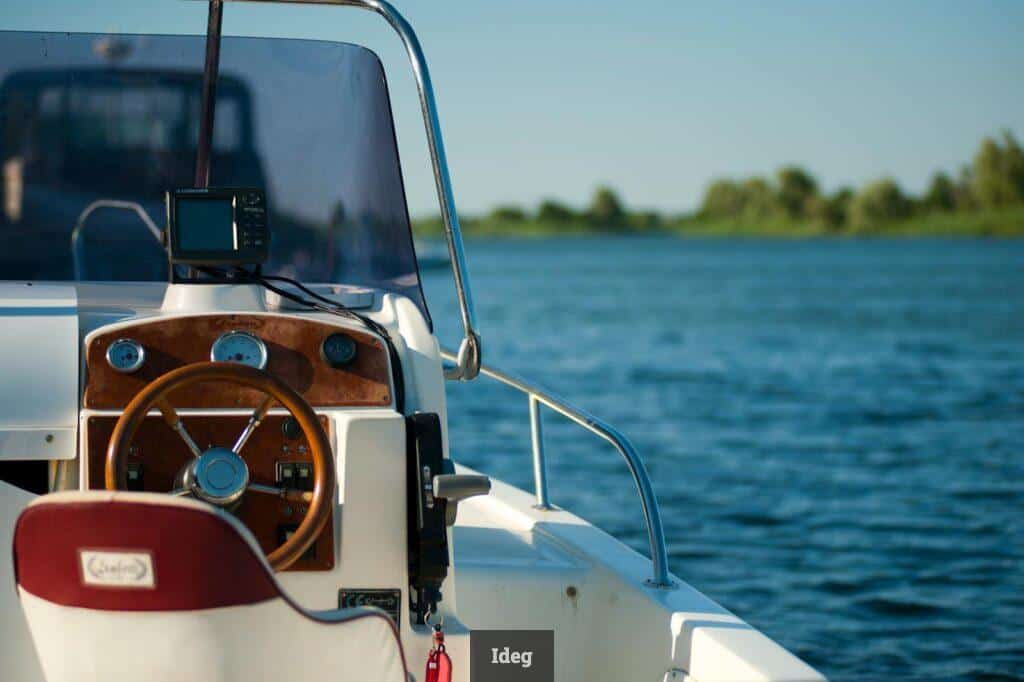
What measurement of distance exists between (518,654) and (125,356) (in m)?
1.35

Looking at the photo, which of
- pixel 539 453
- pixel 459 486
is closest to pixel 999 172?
pixel 539 453

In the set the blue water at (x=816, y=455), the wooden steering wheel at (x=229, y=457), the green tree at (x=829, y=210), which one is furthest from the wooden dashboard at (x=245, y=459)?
the green tree at (x=829, y=210)

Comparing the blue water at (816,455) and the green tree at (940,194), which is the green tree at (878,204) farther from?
the blue water at (816,455)

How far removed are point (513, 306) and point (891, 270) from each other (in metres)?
27.0

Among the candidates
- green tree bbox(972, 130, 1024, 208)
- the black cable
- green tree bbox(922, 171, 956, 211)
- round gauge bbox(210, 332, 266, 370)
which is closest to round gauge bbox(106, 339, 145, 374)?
round gauge bbox(210, 332, 266, 370)

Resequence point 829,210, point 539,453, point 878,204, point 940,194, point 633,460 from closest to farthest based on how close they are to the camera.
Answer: point 633,460 → point 539,453 → point 940,194 → point 878,204 → point 829,210

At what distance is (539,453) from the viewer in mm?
4434

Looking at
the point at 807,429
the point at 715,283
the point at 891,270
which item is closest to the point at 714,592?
the point at 807,429

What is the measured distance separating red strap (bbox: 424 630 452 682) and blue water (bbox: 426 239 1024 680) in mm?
4683

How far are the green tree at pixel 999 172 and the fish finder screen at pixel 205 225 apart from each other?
8342cm

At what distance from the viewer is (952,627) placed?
27.5 ft

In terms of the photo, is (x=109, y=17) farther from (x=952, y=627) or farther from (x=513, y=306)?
(x=513, y=306)

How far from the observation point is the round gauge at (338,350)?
3.26 metres

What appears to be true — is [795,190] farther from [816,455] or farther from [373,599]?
[373,599]
